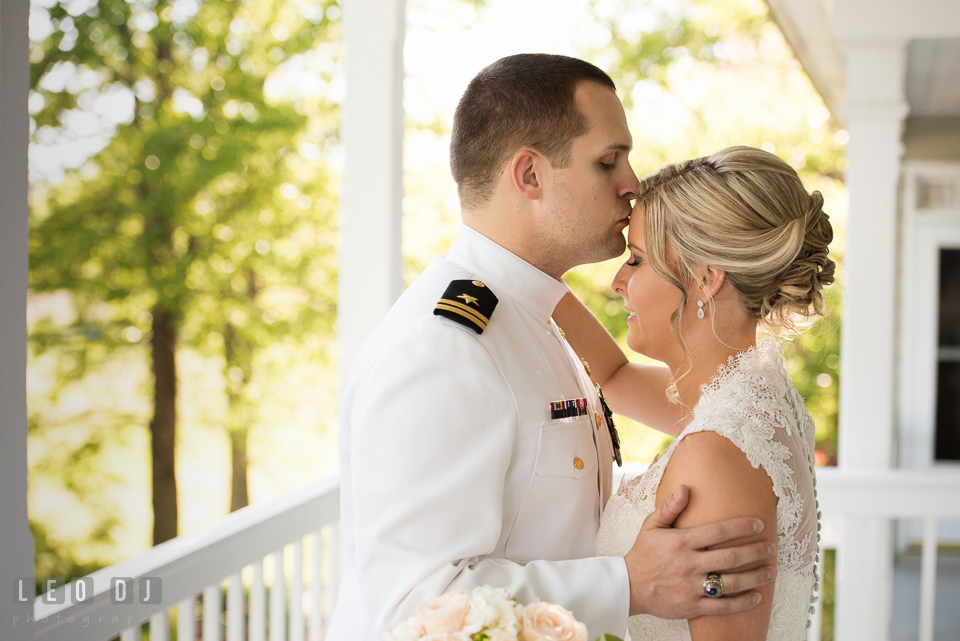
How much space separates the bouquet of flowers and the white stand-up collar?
83cm

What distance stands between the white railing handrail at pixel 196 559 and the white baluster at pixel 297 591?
1.9 inches

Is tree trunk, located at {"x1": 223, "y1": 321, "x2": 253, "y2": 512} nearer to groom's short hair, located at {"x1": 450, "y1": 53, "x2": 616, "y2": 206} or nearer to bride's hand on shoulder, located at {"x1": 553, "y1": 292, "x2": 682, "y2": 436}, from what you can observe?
bride's hand on shoulder, located at {"x1": 553, "y1": 292, "x2": 682, "y2": 436}

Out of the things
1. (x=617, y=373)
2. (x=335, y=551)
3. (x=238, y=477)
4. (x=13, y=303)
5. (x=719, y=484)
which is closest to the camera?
(x=13, y=303)

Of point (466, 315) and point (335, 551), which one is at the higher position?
point (466, 315)

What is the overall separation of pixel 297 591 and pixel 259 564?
26cm

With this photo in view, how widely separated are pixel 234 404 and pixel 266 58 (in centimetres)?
398

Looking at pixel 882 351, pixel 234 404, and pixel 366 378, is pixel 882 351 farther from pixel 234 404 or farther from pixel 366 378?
pixel 234 404

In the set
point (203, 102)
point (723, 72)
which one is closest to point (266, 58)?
point (203, 102)

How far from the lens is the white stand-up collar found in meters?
1.68

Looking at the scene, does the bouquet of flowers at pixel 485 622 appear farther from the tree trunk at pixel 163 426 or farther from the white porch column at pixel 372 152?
the tree trunk at pixel 163 426

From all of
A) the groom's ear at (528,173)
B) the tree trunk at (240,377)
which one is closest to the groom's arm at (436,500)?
the groom's ear at (528,173)

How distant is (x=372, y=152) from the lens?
8.44ft

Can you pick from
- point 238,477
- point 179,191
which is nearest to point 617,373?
point 179,191

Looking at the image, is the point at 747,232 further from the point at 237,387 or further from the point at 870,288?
the point at 237,387
